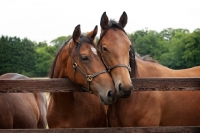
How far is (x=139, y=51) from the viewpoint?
58.1m

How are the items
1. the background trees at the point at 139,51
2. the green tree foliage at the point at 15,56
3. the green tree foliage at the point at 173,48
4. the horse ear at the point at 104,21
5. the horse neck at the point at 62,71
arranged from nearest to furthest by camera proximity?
the horse ear at the point at 104,21 → the horse neck at the point at 62,71 → the green tree foliage at the point at 15,56 → the background trees at the point at 139,51 → the green tree foliage at the point at 173,48

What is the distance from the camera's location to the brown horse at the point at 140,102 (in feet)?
13.9

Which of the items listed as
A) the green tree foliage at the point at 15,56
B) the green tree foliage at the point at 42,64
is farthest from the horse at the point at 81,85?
the green tree foliage at the point at 42,64

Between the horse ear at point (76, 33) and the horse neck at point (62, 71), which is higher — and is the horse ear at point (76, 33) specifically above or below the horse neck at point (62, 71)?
above

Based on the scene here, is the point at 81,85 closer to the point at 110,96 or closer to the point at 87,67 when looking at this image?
the point at 87,67

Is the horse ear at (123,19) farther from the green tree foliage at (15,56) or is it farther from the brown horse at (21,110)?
the green tree foliage at (15,56)

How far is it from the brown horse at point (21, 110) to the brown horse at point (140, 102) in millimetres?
1895

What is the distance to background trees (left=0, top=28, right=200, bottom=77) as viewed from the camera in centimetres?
3859

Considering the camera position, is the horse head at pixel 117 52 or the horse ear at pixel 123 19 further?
the horse ear at pixel 123 19

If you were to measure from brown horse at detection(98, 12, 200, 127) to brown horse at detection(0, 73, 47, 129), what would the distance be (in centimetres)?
189

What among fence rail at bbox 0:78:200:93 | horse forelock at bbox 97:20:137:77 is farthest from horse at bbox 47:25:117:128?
fence rail at bbox 0:78:200:93

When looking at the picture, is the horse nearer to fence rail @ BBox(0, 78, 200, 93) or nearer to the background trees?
fence rail @ BBox(0, 78, 200, 93)

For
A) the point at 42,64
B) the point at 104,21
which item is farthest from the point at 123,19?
the point at 42,64

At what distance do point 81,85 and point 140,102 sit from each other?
97 centimetres
